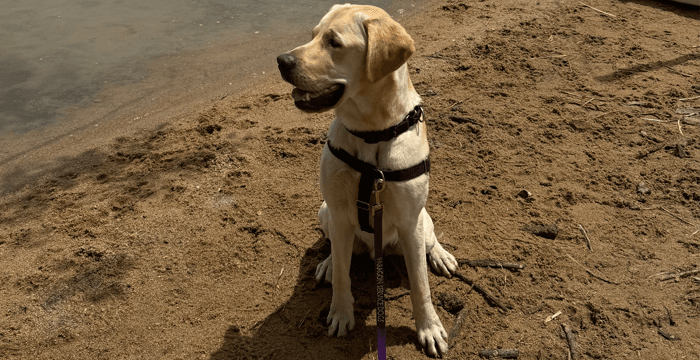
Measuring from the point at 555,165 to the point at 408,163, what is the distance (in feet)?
7.89

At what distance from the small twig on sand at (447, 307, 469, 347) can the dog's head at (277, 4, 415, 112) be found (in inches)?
65.5

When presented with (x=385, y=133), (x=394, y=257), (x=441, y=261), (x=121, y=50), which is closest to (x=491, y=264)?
(x=441, y=261)

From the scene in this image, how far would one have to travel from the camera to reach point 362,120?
2537mm

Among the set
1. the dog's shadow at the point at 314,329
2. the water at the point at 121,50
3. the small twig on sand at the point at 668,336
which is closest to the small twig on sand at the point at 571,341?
the small twig on sand at the point at 668,336

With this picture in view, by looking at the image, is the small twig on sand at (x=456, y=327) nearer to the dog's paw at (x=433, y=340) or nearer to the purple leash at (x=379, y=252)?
the dog's paw at (x=433, y=340)

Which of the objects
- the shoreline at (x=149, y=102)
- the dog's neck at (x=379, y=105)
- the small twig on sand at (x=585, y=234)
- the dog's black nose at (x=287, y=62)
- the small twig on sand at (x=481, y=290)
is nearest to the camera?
the dog's black nose at (x=287, y=62)

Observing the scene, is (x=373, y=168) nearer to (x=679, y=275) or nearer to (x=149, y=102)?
(x=679, y=275)

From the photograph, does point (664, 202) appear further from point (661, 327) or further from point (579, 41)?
point (579, 41)

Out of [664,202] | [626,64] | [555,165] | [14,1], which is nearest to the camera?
[664,202]

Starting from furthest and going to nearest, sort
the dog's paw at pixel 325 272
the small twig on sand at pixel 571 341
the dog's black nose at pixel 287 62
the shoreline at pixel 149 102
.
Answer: the shoreline at pixel 149 102, the dog's paw at pixel 325 272, the small twig on sand at pixel 571 341, the dog's black nose at pixel 287 62

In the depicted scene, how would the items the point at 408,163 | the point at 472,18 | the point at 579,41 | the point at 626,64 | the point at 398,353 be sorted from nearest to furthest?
the point at 408,163
the point at 398,353
the point at 626,64
the point at 579,41
the point at 472,18

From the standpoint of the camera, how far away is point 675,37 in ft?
21.0

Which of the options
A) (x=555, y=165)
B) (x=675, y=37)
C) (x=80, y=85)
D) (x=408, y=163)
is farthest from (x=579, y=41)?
(x=80, y=85)

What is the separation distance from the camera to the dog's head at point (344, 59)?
2.28 m
